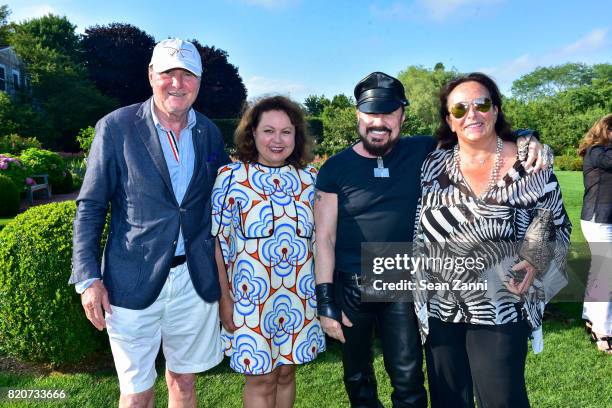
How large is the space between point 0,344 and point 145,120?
3490mm

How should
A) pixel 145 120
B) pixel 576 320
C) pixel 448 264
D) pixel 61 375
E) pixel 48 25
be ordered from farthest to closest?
pixel 48 25 < pixel 576 320 < pixel 61 375 < pixel 145 120 < pixel 448 264

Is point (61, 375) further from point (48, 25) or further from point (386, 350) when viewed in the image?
point (48, 25)

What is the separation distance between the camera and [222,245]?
320 cm

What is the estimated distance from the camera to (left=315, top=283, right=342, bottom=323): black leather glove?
10.2 ft

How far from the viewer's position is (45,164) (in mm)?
18906

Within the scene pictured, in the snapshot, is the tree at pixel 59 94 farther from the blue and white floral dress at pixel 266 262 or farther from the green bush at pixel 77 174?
the blue and white floral dress at pixel 266 262

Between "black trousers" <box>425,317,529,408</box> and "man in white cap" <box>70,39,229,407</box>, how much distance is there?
1.48 meters

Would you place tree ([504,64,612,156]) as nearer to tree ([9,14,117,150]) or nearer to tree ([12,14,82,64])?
tree ([9,14,117,150])

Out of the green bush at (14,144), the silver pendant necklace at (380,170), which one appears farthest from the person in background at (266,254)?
the green bush at (14,144)

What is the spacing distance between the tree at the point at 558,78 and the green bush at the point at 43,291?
107 m

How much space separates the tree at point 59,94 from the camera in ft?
123

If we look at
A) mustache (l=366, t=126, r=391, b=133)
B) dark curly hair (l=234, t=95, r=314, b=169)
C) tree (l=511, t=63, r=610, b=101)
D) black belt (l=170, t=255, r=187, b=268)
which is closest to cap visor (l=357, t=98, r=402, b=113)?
mustache (l=366, t=126, r=391, b=133)

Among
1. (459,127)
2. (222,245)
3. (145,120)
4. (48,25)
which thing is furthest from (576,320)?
(48,25)

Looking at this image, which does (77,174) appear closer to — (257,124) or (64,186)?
(64,186)
